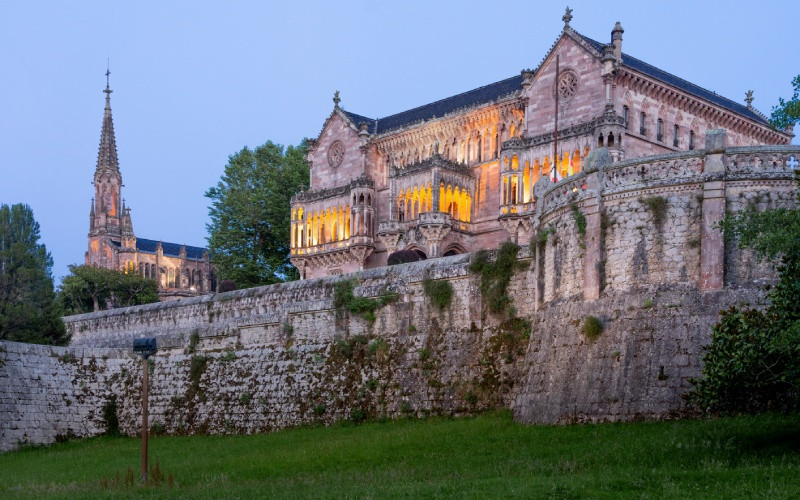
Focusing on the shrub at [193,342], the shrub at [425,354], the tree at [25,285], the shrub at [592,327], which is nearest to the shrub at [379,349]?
the shrub at [425,354]

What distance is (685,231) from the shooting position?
87.4 ft

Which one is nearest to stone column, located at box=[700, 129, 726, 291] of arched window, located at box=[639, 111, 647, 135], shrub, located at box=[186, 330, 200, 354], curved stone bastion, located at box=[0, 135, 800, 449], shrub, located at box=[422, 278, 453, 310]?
curved stone bastion, located at box=[0, 135, 800, 449]

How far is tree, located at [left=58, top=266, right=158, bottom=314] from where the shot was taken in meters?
91.4

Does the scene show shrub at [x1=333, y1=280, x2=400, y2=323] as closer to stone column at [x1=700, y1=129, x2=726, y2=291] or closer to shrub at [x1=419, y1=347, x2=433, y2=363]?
shrub at [x1=419, y1=347, x2=433, y2=363]

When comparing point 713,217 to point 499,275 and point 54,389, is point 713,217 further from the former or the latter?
point 54,389

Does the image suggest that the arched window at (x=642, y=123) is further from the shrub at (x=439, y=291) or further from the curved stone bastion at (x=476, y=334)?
the shrub at (x=439, y=291)

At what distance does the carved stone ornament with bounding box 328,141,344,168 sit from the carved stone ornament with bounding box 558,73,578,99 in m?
21.5

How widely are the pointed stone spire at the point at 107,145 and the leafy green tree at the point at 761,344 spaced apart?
124m

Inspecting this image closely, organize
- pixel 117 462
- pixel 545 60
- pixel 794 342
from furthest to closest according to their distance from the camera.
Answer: pixel 545 60
pixel 117 462
pixel 794 342

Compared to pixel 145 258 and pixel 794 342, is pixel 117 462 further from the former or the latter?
pixel 145 258

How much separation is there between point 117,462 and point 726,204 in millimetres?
20172

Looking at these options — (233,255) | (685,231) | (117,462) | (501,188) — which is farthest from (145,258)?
(685,231)

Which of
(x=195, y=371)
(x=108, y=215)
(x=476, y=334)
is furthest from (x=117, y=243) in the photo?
(x=476, y=334)

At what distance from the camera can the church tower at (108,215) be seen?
14112cm
